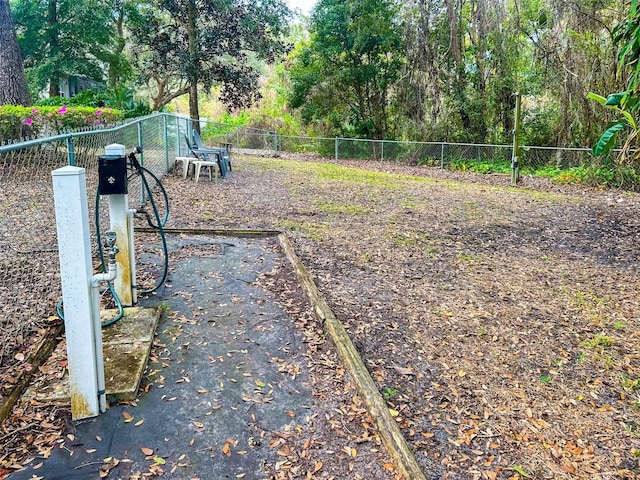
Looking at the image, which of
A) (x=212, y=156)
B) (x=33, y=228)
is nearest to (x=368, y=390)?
(x=33, y=228)

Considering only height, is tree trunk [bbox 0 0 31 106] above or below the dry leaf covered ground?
above

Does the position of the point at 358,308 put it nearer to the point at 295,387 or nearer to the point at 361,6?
the point at 295,387

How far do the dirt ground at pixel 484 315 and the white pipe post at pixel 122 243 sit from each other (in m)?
1.57

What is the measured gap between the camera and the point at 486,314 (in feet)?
13.1

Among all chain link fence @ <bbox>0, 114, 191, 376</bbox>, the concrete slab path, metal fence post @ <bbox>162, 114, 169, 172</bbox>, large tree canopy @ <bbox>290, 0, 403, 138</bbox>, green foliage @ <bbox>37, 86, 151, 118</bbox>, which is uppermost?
large tree canopy @ <bbox>290, 0, 403, 138</bbox>

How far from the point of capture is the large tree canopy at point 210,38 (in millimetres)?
12734

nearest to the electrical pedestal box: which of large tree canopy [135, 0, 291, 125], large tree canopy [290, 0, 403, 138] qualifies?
large tree canopy [135, 0, 291, 125]

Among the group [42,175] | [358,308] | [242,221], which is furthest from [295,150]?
[358,308]

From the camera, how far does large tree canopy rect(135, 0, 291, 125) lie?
12.7 m

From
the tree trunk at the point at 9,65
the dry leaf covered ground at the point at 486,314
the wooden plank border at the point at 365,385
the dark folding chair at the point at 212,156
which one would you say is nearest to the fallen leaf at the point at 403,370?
the dry leaf covered ground at the point at 486,314

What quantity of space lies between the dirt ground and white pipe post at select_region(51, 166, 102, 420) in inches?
45.8

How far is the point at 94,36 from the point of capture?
17.9 m

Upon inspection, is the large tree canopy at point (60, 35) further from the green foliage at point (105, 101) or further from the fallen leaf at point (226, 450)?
the fallen leaf at point (226, 450)

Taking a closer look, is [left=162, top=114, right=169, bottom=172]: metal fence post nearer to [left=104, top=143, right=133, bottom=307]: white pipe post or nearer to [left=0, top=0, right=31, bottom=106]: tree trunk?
[left=0, top=0, right=31, bottom=106]: tree trunk
